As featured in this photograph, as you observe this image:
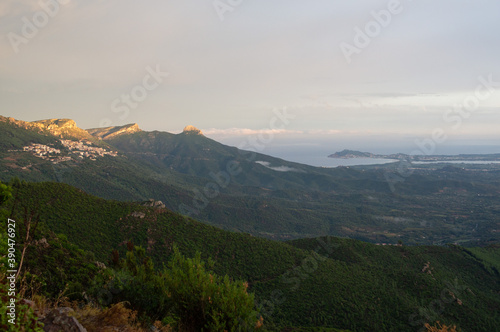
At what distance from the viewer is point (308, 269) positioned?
5112cm

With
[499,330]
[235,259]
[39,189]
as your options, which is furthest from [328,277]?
[39,189]

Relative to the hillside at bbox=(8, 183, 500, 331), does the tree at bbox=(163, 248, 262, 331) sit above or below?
above

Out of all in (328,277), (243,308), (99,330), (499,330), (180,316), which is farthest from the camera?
(328,277)

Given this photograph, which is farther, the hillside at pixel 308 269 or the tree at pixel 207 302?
the hillside at pixel 308 269

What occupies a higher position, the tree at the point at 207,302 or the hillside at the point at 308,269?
the tree at the point at 207,302

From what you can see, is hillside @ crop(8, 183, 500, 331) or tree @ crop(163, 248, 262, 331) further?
hillside @ crop(8, 183, 500, 331)

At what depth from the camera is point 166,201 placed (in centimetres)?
15000

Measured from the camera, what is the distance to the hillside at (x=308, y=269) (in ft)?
131

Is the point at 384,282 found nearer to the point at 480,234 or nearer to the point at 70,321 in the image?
the point at 70,321

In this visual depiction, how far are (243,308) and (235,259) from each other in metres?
42.3

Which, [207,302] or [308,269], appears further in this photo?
[308,269]

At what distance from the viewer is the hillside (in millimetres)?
40031

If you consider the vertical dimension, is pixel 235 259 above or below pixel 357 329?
above

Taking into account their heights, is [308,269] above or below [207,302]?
below
